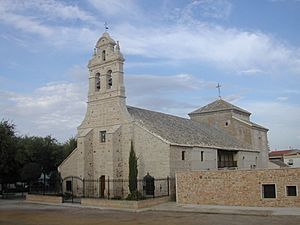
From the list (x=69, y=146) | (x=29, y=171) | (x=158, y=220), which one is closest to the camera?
(x=158, y=220)

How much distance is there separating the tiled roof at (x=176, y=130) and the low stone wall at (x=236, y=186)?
5687mm

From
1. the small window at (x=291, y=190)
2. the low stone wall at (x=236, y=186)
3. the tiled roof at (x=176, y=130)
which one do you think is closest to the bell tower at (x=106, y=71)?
the tiled roof at (x=176, y=130)

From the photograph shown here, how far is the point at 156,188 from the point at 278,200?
1075 cm

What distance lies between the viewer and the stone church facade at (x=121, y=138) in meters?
33.0

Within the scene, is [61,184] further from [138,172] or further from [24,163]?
[138,172]

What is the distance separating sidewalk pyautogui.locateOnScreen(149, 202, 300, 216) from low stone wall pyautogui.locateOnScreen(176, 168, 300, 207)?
0.87m

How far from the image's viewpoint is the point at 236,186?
25.7 meters

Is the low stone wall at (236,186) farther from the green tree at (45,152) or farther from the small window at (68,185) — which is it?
the green tree at (45,152)

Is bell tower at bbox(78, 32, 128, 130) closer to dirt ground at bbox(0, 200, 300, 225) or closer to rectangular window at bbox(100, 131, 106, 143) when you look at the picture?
rectangular window at bbox(100, 131, 106, 143)

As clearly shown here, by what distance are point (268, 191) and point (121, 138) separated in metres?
15.1

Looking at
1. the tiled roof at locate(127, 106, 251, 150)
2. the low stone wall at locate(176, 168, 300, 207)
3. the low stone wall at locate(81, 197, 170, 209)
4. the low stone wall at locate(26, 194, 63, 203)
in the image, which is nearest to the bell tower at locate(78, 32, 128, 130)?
the tiled roof at locate(127, 106, 251, 150)

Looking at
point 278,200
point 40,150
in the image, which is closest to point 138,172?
point 278,200

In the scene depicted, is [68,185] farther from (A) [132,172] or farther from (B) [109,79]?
(B) [109,79]

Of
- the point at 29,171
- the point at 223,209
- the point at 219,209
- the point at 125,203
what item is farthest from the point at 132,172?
the point at 29,171
